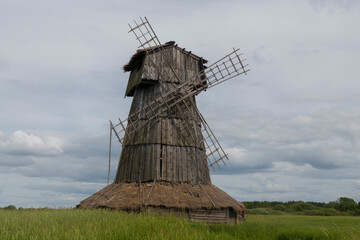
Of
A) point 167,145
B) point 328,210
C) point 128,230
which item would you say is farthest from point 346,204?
point 128,230

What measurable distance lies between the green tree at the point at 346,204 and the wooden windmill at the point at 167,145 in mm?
29917

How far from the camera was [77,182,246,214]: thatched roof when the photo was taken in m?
17.7

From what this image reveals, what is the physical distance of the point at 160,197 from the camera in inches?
705

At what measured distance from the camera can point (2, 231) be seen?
9500 millimetres

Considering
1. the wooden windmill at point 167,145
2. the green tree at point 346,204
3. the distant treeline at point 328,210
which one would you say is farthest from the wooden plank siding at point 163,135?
the green tree at point 346,204

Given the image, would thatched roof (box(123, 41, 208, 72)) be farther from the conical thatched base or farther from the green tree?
the green tree

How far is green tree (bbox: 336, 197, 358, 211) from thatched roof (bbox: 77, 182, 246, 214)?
3051 centimetres

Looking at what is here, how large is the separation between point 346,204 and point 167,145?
35.1 meters

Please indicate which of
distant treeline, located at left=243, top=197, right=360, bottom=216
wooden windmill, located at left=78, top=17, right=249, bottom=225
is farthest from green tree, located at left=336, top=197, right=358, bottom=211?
wooden windmill, located at left=78, top=17, right=249, bottom=225

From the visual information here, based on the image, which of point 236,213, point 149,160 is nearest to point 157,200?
point 149,160

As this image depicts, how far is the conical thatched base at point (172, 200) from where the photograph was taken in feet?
58.0

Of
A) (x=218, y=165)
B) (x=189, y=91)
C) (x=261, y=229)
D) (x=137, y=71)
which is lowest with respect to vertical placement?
(x=261, y=229)

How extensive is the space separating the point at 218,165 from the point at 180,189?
352 cm

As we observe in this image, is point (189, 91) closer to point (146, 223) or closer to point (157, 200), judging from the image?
point (157, 200)
